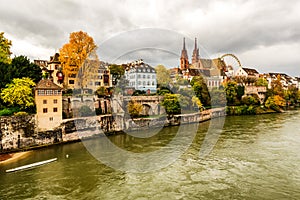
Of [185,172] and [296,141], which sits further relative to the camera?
[296,141]

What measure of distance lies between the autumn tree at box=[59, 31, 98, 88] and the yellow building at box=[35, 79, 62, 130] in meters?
8.55

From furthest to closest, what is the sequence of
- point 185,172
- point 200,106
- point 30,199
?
1. point 200,106
2. point 185,172
3. point 30,199

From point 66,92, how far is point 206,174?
24.6 metres

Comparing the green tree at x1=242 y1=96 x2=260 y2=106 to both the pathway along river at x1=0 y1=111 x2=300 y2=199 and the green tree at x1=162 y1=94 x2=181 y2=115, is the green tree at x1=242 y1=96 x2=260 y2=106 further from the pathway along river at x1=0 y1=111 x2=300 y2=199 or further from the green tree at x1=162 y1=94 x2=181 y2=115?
the pathway along river at x1=0 y1=111 x2=300 y2=199

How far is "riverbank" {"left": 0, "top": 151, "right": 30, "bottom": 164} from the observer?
18406 millimetres

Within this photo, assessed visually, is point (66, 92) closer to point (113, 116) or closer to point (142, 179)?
point (113, 116)

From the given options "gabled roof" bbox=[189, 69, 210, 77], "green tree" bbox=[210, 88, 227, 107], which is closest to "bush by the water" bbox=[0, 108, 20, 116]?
"green tree" bbox=[210, 88, 227, 107]

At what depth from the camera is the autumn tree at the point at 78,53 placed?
31.0m

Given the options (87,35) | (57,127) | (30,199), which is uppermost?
(87,35)

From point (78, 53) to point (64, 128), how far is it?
12.5 metres

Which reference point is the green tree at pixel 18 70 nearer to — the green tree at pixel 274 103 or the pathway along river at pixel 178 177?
the pathway along river at pixel 178 177

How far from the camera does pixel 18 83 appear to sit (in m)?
23.5

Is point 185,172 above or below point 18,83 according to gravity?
below

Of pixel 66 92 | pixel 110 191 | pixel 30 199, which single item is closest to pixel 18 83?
pixel 66 92
